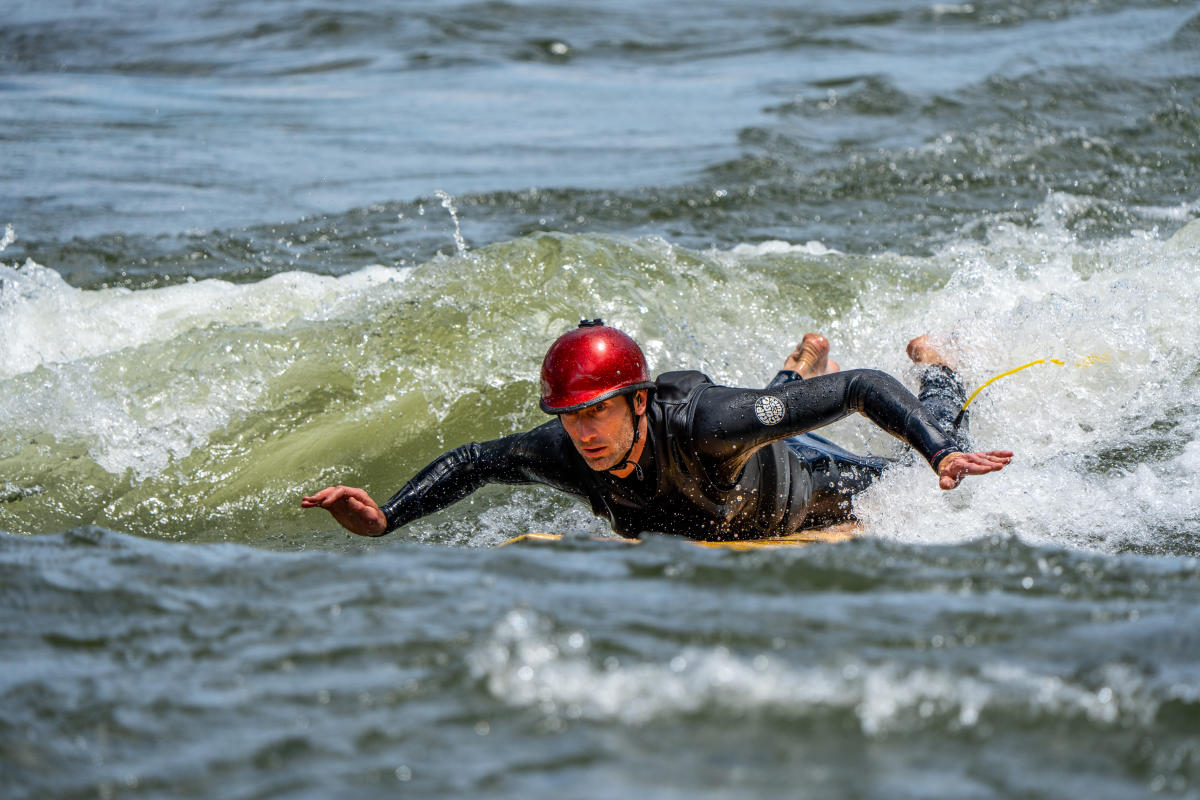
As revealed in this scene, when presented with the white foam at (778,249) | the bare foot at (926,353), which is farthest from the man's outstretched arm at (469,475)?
the white foam at (778,249)

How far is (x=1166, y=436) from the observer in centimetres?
662

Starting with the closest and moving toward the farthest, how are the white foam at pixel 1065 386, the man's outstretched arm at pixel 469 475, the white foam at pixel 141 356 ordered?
the man's outstretched arm at pixel 469 475 < the white foam at pixel 1065 386 < the white foam at pixel 141 356

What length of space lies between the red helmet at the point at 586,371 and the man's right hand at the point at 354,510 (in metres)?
0.84

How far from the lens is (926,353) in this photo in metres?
6.79

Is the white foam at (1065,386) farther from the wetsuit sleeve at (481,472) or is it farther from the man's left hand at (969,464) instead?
the wetsuit sleeve at (481,472)

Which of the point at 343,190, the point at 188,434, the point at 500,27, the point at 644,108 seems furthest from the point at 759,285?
the point at 500,27

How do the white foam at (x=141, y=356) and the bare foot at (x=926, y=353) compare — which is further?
the white foam at (x=141, y=356)

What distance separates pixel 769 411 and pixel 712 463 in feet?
1.12

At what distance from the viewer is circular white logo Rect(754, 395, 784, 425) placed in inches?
187

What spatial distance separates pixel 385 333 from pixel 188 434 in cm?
142

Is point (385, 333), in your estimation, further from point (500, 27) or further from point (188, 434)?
point (500, 27)

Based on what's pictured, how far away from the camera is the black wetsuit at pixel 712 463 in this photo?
480cm

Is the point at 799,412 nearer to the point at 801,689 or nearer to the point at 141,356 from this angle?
the point at 801,689

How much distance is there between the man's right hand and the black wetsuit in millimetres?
Answer: 144
